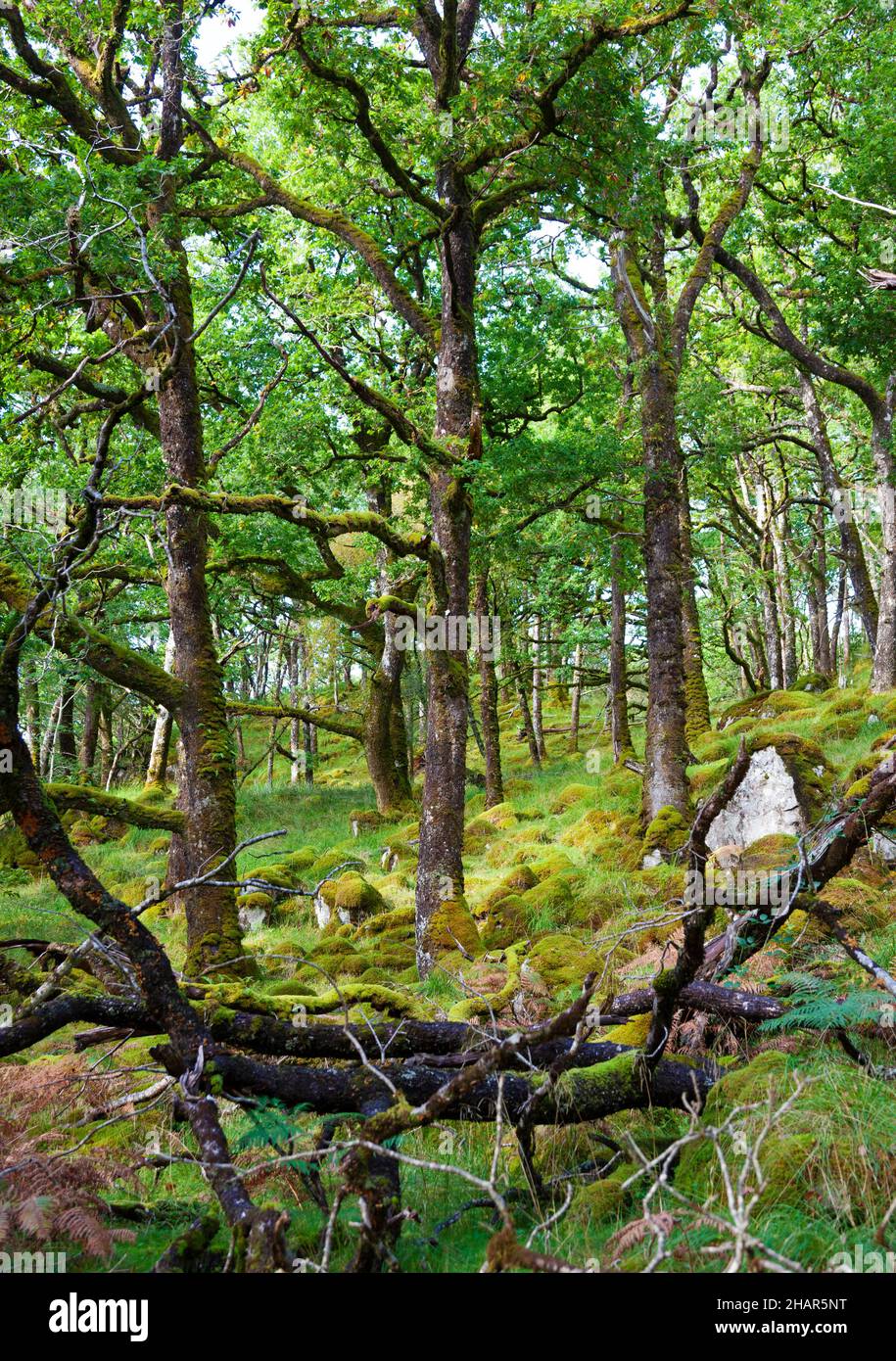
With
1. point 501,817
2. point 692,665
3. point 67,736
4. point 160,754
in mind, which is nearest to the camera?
point 501,817

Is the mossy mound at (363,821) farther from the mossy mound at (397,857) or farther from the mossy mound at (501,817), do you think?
the mossy mound at (501,817)

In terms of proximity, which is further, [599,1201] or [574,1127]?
[574,1127]

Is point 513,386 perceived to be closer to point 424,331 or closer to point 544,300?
point 544,300

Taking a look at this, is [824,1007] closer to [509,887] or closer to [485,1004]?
[485,1004]

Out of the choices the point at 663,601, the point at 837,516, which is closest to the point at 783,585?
the point at 837,516

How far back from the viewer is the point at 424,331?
11.2 metres

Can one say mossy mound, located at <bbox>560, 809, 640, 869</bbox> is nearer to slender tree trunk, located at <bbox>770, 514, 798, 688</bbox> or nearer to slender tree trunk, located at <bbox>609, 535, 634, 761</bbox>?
slender tree trunk, located at <bbox>609, 535, 634, 761</bbox>

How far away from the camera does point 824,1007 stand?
12.2ft

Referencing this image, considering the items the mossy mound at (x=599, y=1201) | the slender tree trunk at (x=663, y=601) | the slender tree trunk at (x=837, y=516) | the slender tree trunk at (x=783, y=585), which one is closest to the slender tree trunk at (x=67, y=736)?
the slender tree trunk at (x=663, y=601)

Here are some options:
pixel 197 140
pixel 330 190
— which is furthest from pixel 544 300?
pixel 197 140

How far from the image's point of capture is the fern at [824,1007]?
11.9ft

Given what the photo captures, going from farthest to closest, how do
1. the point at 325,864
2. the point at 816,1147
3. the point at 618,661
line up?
the point at 618,661
the point at 325,864
the point at 816,1147

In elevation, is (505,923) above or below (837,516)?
below

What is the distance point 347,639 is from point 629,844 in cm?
1102
